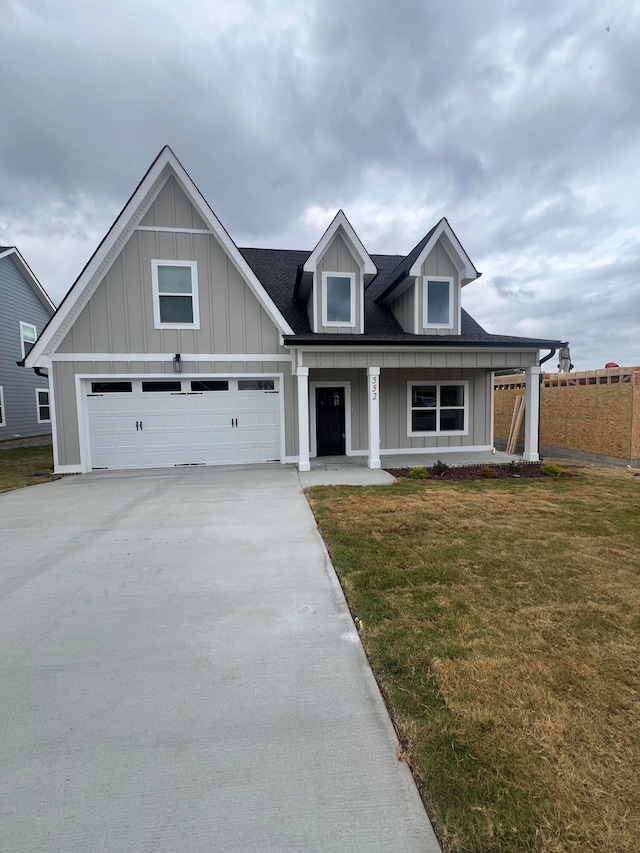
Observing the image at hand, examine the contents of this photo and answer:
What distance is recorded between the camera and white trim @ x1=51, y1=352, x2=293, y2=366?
31.3 feet

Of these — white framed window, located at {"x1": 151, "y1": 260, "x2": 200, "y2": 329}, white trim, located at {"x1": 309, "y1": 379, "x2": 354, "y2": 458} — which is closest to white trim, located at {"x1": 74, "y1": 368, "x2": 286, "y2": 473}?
white framed window, located at {"x1": 151, "y1": 260, "x2": 200, "y2": 329}

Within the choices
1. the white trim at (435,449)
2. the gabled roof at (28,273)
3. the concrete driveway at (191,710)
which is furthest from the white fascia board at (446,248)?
the gabled roof at (28,273)

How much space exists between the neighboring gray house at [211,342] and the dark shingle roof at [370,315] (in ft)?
0.26

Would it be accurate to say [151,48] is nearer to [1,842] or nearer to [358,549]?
[358,549]

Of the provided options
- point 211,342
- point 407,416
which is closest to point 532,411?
point 407,416

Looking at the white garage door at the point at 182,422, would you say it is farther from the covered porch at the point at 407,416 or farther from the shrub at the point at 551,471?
the shrub at the point at 551,471

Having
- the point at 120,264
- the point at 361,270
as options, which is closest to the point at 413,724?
the point at 361,270

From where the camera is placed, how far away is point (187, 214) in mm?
9781

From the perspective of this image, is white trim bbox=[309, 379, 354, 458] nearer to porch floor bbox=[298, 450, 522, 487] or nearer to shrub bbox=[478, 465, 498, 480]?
porch floor bbox=[298, 450, 522, 487]

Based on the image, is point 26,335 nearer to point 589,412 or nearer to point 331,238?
point 331,238

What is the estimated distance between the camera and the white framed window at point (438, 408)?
11.7m

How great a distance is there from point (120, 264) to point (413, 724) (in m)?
10.9

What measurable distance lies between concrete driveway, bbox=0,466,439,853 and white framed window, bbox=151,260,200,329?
6.81 meters

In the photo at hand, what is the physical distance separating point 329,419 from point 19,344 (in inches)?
606
